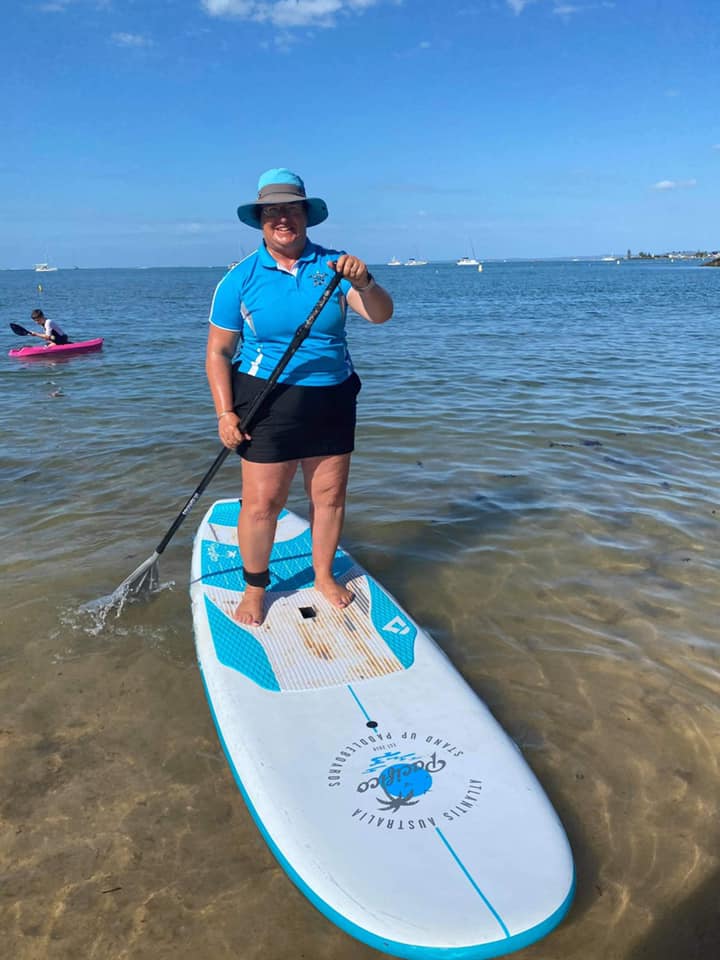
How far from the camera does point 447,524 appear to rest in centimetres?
622

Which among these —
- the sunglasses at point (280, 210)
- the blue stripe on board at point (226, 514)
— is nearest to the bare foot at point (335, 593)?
the blue stripe on board at point (226, 514)

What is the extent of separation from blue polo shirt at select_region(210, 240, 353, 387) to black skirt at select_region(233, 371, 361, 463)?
6 centimetres

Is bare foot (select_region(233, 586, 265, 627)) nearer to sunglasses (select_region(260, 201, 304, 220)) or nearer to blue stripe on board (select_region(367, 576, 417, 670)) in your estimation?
blue stripe on board (select_region(367, 576, 417, 670))

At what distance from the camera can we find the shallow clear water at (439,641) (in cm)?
266

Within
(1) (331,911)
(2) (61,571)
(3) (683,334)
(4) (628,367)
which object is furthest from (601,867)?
(3) (683,334)

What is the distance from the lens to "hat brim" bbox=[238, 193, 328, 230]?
3.28m

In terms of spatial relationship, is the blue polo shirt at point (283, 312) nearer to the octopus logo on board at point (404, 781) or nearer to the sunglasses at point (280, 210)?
the sunglasses at point (280, 210)

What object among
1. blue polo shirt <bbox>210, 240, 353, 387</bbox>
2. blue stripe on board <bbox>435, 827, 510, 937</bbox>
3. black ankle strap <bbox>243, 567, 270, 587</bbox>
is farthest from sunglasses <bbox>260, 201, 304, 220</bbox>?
blue stripe on board <bbox>435, 827, 510, 937</bbox>

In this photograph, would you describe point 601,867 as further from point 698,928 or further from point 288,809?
point 288,809

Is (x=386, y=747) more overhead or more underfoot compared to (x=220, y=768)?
more overhead

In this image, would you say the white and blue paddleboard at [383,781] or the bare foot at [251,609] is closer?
the white and blue paddleboard at [383,781]

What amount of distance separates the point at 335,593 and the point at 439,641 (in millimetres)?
774

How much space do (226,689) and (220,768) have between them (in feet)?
1.25

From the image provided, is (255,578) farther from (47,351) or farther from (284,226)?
(47,351)
